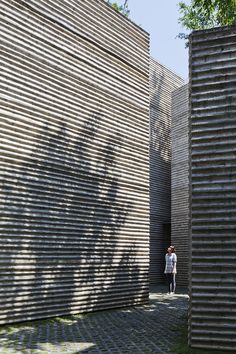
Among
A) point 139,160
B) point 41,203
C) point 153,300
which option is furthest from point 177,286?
point 41,203

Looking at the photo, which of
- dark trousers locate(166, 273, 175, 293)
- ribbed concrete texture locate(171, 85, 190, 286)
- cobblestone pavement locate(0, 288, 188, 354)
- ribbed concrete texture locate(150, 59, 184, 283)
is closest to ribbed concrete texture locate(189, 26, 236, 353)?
cobblestone pavement locate(0, 288, 188, 354)

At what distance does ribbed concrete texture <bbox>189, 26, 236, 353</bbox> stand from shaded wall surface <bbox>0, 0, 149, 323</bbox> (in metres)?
4.16

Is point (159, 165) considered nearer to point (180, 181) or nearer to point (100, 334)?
point (180, 181)

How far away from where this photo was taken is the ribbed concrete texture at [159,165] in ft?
79.4

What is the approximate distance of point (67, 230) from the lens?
40.0ft

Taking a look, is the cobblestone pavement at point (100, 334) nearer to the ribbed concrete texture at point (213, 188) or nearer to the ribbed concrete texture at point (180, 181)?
the ribbed concrete texture at point (213, 188)

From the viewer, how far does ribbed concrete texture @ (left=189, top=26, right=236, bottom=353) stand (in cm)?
783

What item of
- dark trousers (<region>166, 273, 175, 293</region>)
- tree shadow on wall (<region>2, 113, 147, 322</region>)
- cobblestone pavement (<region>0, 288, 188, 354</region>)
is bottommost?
cobblestone pavement (<region>0, 288, 188, 354</region>)

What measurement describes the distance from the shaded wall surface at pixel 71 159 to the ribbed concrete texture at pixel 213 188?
4.16m

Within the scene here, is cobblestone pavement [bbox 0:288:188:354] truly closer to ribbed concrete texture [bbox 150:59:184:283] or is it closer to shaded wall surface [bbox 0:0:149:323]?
shaded wall surface [bbox 0:0:149:323]

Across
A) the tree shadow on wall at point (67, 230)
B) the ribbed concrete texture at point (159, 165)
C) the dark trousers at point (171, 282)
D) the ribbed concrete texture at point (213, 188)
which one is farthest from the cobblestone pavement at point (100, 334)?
the ribbed concrete texture at point (159, 165)

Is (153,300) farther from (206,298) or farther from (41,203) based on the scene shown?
(206,298)

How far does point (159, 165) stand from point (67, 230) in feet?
44.4

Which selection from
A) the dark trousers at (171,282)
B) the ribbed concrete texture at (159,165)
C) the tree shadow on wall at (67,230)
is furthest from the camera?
the ribbed concrete texture at (159,165)
